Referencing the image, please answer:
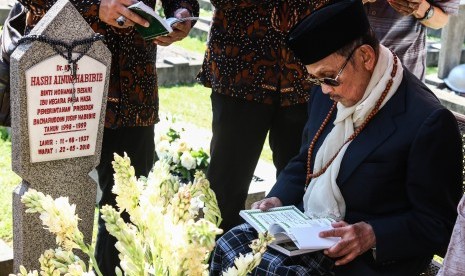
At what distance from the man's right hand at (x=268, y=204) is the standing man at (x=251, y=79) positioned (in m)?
0.62

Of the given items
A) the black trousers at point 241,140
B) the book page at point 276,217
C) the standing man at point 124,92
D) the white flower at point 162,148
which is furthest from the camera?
the white flower at point 162,148

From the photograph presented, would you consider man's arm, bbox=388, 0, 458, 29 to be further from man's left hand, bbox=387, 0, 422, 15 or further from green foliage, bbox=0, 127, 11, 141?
green foliage, bbox=0, 127, 11, 141

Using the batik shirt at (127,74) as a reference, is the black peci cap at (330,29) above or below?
above

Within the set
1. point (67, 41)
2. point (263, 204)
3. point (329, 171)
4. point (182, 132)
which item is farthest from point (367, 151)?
point (182, 132)

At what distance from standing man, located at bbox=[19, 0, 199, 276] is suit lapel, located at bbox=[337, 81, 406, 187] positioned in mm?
976

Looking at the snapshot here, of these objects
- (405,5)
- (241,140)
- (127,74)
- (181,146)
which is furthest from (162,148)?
(405,5)

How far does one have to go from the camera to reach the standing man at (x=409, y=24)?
161 inches

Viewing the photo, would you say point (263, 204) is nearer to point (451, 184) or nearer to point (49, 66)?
point (451, 184)

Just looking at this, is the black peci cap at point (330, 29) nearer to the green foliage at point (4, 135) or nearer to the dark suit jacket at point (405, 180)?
the dark suit jacket at point (405, 180)

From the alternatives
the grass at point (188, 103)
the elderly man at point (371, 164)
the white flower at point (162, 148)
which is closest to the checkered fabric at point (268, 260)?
the elderly man at point (371, 164)

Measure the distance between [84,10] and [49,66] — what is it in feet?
1.14

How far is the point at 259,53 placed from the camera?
3.70 meters

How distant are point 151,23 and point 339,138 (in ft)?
2.86

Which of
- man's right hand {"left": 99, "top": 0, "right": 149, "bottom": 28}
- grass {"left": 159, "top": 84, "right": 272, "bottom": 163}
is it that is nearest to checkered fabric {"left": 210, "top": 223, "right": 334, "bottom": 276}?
man's right hand {"left": 99, "top": 0, "right": 149, "bottom": 28}
